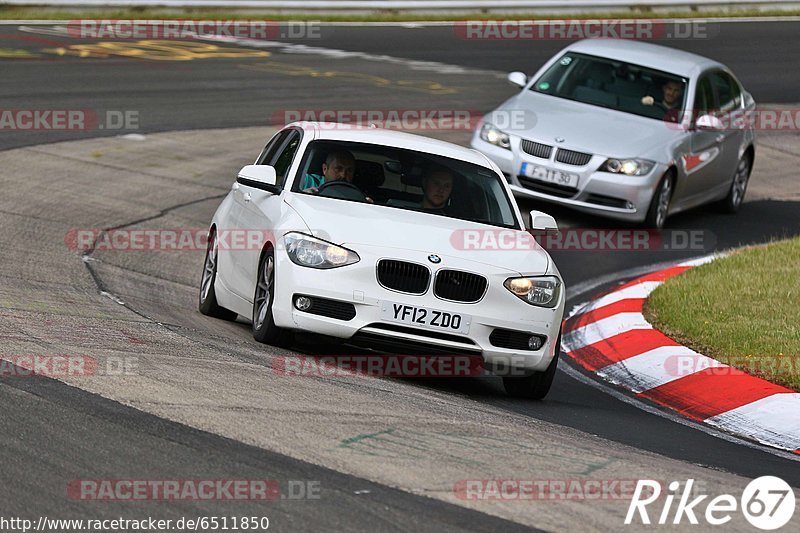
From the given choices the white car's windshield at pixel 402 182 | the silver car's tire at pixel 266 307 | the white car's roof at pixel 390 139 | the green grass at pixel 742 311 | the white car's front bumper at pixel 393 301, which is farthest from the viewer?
the white car's roof at pixel 390 139

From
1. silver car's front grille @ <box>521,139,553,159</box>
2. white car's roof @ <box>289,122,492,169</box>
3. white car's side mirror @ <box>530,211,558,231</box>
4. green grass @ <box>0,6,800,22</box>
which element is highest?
white car's roof @ <box>289,122,492,169</box>

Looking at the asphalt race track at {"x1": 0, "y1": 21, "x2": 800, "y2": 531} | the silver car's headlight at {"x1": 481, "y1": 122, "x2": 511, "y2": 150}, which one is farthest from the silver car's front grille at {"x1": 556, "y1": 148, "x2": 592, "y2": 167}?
the asphalt race track at {"x1": 0, "y1": 21, "x2": 800, "y2": 531}

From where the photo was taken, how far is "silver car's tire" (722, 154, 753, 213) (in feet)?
55.6

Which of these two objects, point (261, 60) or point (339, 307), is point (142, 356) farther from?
point (261, 60)

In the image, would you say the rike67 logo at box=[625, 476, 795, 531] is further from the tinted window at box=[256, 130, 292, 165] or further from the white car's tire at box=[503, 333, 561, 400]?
the tinted window at box=[256, 130, 292, 165]

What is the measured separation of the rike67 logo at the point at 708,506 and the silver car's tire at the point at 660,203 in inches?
343

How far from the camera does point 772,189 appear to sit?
18.5 m

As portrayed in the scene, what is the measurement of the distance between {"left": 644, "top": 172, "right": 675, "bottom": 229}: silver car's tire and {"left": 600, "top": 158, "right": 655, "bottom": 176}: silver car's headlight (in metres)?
0.33

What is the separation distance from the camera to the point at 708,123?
1567 cm

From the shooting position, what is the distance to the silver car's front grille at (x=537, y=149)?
14.7 meters

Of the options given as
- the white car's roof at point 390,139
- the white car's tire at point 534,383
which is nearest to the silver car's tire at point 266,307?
the white car's roof at point 390,139

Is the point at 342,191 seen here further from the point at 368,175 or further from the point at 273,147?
the point at 273,147

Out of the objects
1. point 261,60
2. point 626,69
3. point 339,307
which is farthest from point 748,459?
point 261,60

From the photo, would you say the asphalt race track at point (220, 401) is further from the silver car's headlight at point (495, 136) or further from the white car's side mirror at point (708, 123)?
the white car's side mirror at point (708, 123)
